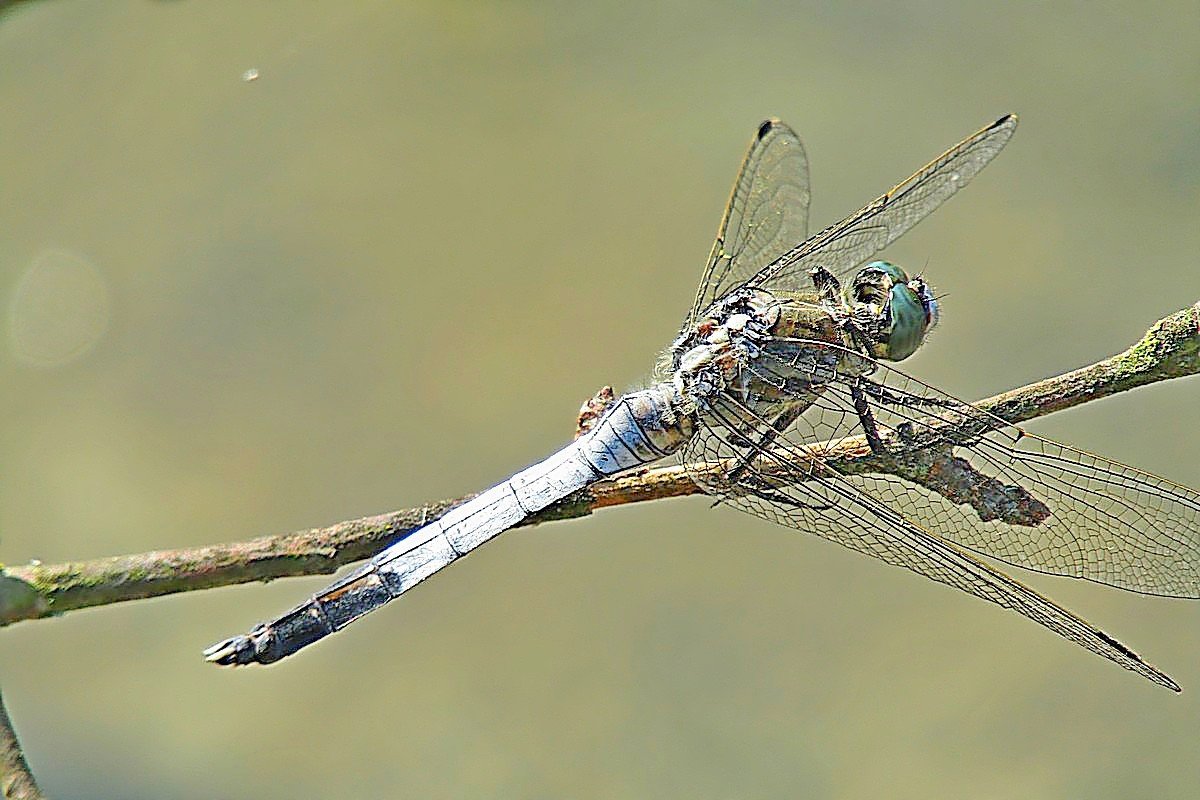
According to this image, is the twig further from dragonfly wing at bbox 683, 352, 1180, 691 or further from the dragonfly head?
the dragonfly head

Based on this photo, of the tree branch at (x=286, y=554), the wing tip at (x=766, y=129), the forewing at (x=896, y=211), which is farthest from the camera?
the wing tip at (x=766, y=129)

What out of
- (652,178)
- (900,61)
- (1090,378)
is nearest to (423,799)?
(1090,378)

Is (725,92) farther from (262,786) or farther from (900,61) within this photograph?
(262,786)

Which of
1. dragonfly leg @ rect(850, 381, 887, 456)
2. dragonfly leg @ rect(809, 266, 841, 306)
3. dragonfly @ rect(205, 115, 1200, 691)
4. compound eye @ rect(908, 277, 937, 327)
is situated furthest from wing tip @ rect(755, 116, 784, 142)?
dragonfly leg @ rect(850, 381, 887, 456)

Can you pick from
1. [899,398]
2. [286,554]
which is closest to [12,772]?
[286,554]

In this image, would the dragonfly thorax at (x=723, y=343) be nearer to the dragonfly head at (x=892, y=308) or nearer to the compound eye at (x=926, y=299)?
the dragonfly head at (x=892, y=308)

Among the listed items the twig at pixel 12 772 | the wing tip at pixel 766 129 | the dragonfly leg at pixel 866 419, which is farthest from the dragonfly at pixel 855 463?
the twig at pixel 12 772

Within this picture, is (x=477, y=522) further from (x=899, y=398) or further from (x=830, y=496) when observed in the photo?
(x=899, y=398)
